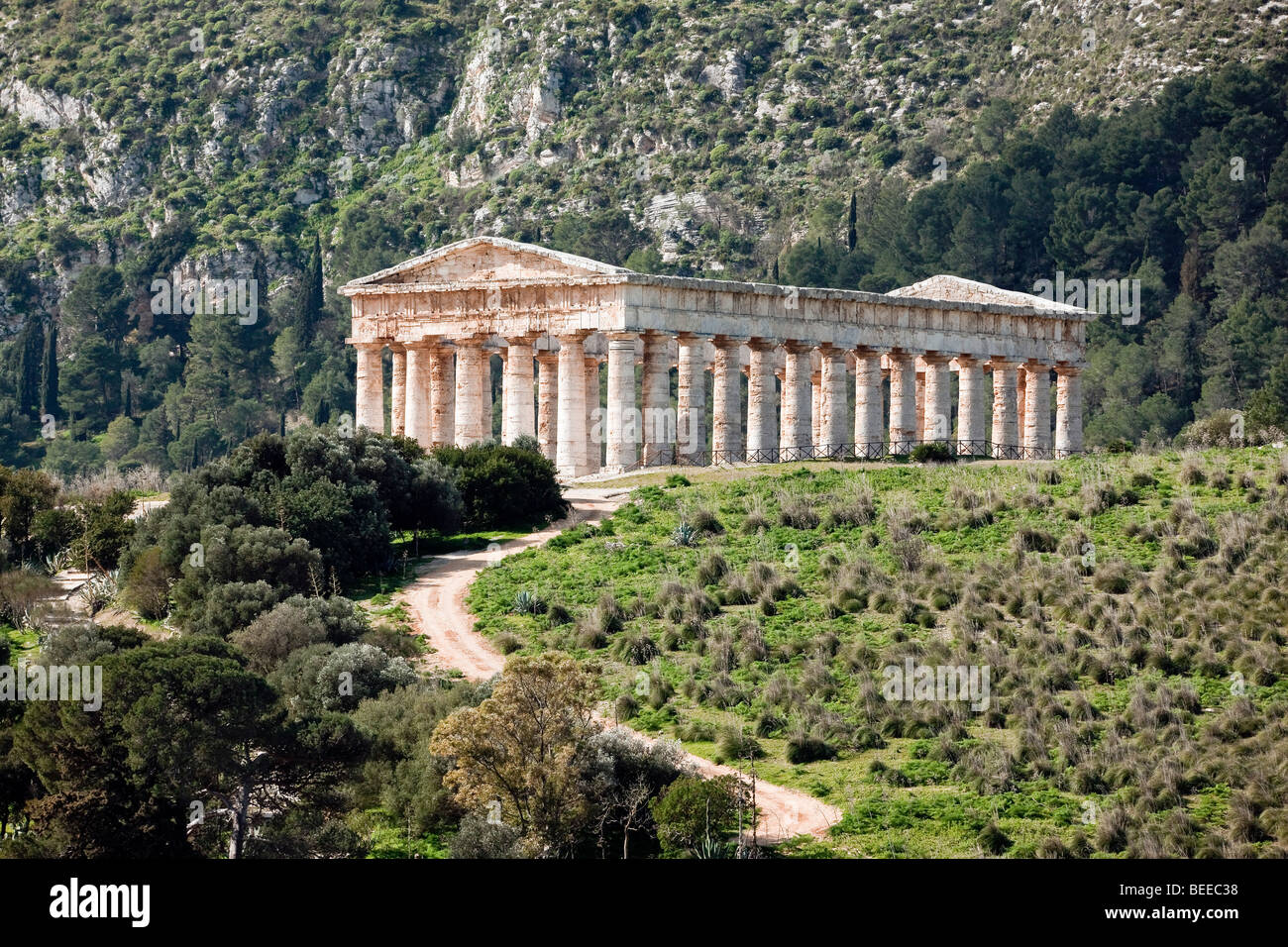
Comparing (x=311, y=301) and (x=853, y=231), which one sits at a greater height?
(x=853, y=231)

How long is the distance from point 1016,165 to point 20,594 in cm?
7536

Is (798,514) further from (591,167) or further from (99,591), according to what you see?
(591,167)

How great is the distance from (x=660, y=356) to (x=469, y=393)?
6279 mm

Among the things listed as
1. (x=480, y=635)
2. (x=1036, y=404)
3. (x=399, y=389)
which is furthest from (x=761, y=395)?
(x=480, y=635)

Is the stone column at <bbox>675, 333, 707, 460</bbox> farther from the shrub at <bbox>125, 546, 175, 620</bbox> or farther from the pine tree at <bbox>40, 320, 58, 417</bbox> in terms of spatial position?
the pine tree at <bbox>40, 320, 58, 417</bbox>

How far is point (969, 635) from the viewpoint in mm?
43438

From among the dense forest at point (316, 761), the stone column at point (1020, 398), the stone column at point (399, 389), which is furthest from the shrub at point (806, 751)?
the stone column at point (1020, 398)

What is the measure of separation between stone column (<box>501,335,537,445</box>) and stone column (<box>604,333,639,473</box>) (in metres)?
3.71

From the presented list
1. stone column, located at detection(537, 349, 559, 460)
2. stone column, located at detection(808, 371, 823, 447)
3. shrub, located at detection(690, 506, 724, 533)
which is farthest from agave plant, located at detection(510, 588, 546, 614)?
stone column, located at detection(537, 349, 559, 460)

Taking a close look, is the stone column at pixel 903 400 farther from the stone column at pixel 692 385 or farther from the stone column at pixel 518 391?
the stone column at pixel 518 391

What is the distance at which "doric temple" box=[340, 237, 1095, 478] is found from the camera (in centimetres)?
6662

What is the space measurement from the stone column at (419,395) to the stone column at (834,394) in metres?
12.5

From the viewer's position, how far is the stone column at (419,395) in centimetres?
7069
